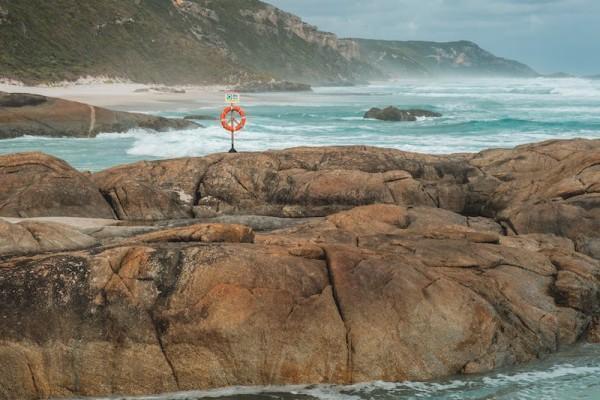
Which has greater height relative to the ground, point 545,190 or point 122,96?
point 122,96

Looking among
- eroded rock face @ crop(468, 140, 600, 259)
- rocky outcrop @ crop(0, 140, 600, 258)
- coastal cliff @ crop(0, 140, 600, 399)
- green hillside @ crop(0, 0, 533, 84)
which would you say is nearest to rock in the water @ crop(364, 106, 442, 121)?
eroded rock face @ crop(468, 140, 600, 259)

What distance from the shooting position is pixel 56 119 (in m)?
36.0

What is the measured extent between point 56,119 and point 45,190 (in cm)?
2363

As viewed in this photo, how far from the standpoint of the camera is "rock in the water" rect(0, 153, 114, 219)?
1348 centimetres

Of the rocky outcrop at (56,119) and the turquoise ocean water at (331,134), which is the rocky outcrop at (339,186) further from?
the rocky outcrop at (56,119)

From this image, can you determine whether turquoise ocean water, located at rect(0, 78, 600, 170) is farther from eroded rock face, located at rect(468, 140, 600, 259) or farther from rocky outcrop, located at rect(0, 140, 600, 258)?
eroded rock face, located at rect(468, 140, 600, 259)

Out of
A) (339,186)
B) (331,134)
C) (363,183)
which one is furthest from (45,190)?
(331,134)

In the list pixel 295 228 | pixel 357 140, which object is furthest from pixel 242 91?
pixel 295 228

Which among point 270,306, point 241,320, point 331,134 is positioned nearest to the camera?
point 241,320

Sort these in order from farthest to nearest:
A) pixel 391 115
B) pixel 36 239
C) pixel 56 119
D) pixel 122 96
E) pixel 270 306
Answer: pixel 122 96 < pixel 391 115 < pixel 56 119 < pixel 36 239 < pixel 270 306

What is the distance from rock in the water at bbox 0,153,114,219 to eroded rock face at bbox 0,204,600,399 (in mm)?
5362

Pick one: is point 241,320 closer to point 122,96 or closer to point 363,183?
point 363,183

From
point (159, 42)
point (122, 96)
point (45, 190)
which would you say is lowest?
point (45, 190)

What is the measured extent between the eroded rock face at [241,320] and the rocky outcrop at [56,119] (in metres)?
28.8
